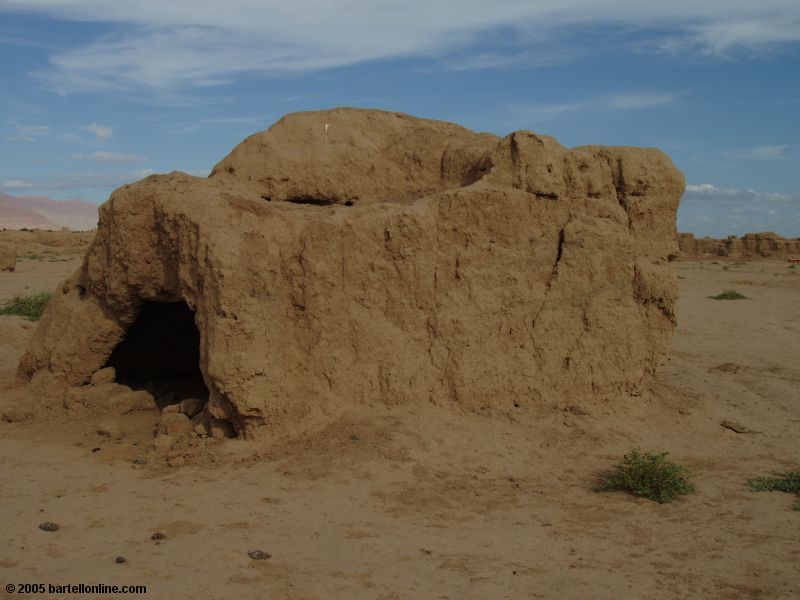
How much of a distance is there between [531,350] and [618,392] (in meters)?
0.90

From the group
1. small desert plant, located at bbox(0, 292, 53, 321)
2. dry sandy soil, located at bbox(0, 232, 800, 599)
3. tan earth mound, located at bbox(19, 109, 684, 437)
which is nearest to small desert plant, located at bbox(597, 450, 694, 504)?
dry sandy soil, located at bbox(0, 232, 800, 599)

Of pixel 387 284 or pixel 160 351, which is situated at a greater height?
pixel 387 284

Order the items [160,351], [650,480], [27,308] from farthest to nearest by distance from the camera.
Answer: [27,308]
[160,351]
[650,480]

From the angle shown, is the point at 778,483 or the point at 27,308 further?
the point at 27,308

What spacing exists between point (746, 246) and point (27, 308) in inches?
1231

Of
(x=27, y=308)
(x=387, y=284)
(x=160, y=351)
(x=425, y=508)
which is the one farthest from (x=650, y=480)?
(x=27, y=308)

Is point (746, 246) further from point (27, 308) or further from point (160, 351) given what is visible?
point (160, 351)

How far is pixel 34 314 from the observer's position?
483 inches

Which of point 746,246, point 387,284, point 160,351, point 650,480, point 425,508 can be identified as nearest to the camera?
point 425,508

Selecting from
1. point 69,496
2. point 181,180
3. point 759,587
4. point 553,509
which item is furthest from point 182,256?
point 759,587

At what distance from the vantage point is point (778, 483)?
17.4 ft

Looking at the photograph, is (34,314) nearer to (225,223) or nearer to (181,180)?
(181,180)

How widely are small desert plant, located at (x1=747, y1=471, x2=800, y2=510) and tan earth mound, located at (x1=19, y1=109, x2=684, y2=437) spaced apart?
146 cm

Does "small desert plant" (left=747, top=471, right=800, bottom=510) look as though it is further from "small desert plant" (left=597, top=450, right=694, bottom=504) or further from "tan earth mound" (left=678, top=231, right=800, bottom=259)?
"tan earth mound" (left=678, top=231, right=800, bottom=259)
